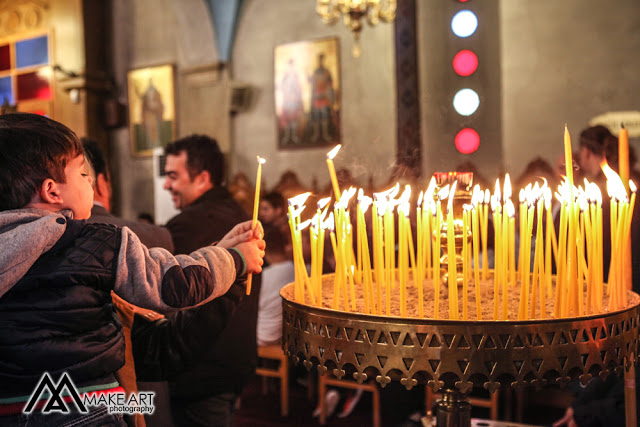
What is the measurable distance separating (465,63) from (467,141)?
2.55ft

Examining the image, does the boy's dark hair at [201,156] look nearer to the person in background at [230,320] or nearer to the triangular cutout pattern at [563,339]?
the person in background at [230,320]

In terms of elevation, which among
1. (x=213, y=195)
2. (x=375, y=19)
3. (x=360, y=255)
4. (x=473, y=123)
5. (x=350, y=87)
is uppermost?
(x=375, y=19)

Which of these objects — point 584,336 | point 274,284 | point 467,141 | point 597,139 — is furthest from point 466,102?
point 584,336

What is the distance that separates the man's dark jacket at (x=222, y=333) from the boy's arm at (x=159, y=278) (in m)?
0.87

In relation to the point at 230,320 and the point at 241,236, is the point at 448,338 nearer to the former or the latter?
the point at 241,236

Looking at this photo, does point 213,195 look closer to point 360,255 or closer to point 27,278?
point 360,255

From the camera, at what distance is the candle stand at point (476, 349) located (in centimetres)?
115

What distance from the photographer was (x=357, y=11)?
19.1ft

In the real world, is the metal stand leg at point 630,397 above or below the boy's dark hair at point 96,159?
below

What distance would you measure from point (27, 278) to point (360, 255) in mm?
798

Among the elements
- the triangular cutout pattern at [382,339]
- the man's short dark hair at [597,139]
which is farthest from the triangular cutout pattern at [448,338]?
the man's short dark hair at [597,139]

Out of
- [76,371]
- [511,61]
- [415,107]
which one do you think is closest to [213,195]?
[76,371]

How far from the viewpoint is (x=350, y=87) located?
6.95 m

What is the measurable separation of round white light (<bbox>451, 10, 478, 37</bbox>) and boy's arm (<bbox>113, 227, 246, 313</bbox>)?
514 cm
